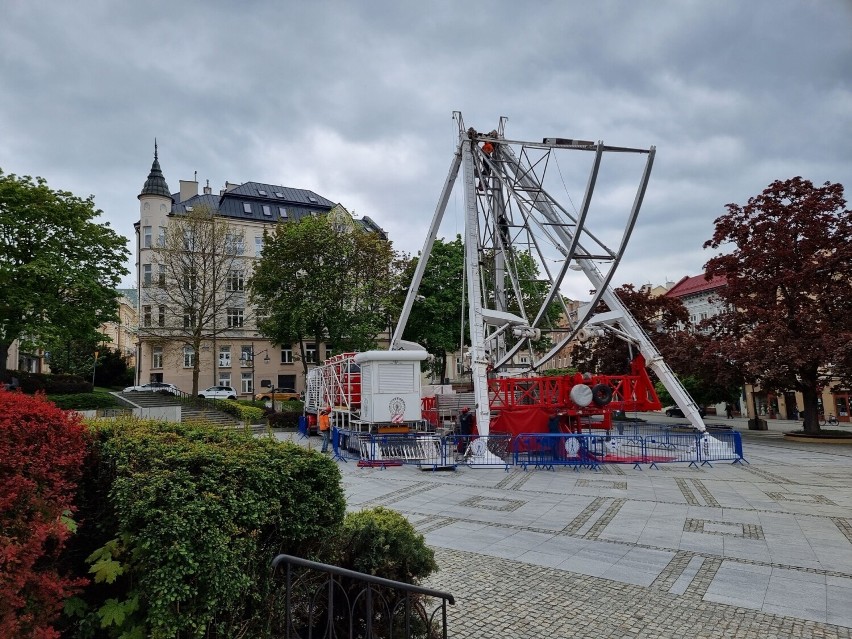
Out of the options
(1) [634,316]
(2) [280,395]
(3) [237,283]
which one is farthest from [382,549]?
(3) [237,283]

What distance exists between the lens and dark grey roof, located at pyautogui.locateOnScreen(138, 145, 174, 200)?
4956 cm

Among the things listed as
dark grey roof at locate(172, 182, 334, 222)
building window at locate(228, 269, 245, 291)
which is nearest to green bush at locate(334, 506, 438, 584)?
building window at locate(228, 269, 245, 291)

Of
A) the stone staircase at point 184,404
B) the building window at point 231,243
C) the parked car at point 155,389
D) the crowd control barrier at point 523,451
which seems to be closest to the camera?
the crowd control barrier at point 523,451

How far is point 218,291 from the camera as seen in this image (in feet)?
131

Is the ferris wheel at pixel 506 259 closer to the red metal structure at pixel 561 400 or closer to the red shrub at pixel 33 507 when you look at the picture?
the red metal structure at pixel 561 400

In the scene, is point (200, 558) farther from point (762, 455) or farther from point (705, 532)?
point (762, 455)

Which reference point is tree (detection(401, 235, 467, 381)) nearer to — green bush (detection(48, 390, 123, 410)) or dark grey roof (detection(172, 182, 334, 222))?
dark grey roof (detection(172, 182, 334, 222))

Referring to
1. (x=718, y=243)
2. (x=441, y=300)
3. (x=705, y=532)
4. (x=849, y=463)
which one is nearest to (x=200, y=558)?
(x=705, y=532)

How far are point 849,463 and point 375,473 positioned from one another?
1600 cm

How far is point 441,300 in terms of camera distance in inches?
1594

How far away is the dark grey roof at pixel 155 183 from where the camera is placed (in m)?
49.6

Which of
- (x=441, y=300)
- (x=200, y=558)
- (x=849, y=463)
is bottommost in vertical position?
(x=849, y=463)

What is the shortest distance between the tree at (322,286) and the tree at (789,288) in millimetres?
19500

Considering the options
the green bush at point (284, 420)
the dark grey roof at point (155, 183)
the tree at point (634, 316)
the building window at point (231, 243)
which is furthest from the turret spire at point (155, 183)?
the tree at point (634, 316)
